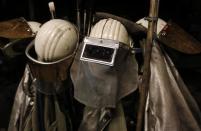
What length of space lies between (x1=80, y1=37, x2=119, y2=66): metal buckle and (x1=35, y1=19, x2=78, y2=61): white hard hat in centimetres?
9

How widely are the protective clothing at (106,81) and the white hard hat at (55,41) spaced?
Answer: 6 cm

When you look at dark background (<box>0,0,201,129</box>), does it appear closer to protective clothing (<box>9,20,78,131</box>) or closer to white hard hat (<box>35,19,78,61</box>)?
protective clothing (<box>9,20,78,131</box>)

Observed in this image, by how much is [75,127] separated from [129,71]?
479 mm

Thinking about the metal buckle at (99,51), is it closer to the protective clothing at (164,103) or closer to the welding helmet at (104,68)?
the welding helmet at (104,68)

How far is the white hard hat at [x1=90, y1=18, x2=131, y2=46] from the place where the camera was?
5.55ft

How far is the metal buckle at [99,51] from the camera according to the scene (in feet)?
5.35

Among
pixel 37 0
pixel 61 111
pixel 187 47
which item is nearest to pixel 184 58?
pixel 37 0

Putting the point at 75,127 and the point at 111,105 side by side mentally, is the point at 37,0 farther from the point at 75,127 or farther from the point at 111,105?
the point at 111,105

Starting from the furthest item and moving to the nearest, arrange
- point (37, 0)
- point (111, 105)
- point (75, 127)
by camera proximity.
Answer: point (37, 0), point (75, 127), point (111, 105)

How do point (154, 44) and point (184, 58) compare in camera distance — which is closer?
point (154, 44)

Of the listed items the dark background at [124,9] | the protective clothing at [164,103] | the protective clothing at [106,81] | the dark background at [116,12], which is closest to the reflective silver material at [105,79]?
the protective clothing at [106,81]

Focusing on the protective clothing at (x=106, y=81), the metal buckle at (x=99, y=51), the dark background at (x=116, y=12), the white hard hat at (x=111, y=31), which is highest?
the white hard hat at (x=111, y=31)

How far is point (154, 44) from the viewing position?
1794 mm

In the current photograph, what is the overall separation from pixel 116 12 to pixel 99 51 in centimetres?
249
